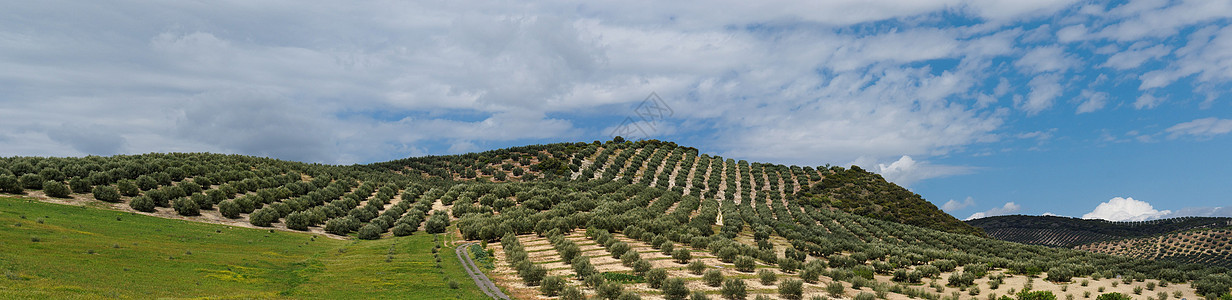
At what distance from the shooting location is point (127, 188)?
3750 cm

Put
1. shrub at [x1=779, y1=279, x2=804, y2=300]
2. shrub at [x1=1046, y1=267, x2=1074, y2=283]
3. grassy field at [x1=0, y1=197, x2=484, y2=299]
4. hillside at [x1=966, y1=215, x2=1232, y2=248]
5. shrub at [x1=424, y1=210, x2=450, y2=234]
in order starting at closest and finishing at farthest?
grassy field at [x1=0, y1=197, x2=484, y2=299] → shrub at [x1=779, y1=279, x2=804, y2=300] → shrub at [x1=1046, y1=267, x2=1074, y2=283] → shrub at [x1=424, y1=210, x2=450, y2=234] → hillside at [x1=966, y1=215, x2=1232, y2=248]

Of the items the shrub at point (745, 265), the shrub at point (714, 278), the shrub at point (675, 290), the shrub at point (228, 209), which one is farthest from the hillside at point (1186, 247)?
the shrub at point (228, 209)

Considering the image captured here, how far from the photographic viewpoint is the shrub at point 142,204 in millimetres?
34969

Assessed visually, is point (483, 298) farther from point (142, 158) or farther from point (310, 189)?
point (142, 158)

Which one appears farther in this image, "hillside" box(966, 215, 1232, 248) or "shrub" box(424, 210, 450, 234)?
"hillside" box(966, 215, 1232, 248)

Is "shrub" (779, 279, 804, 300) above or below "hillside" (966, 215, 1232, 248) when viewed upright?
below

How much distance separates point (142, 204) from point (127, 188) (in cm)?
392

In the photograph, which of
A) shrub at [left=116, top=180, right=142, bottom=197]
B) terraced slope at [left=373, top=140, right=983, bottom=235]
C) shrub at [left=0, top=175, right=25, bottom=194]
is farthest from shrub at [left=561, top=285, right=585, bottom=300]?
terraced slope at [left=373, top=140, right=983, bottom=235]

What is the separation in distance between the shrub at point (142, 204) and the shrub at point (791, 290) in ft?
124

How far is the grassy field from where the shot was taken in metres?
17.3

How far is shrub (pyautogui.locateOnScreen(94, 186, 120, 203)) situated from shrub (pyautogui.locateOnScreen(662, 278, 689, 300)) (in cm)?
3635

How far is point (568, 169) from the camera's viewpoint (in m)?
81.4

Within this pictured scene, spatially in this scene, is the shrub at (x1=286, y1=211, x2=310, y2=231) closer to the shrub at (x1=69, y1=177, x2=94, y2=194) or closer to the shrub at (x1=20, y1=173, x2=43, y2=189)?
the shrub at (x1=69, y1=177, x2=94, y2=194)

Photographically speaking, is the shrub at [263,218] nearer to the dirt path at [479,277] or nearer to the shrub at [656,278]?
the dirt path at [479,277]
